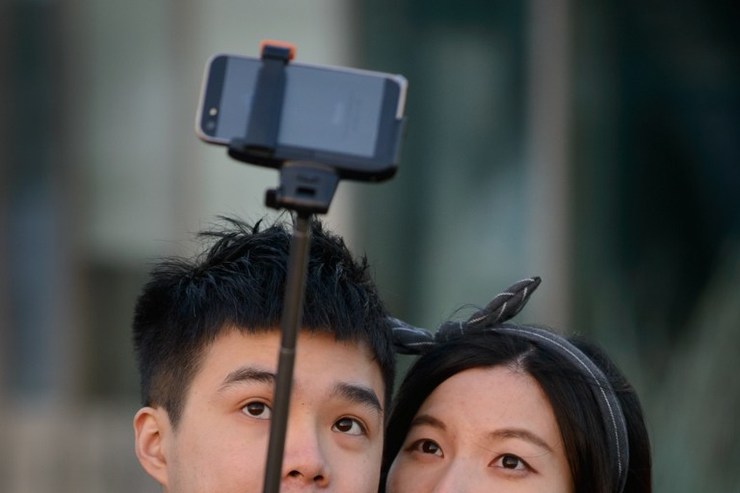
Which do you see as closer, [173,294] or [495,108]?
[173,294]

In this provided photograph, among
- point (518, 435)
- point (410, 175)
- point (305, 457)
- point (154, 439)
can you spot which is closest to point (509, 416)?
point (518, 435)

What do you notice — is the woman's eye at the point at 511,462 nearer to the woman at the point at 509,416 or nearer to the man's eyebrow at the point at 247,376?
the woman at the point at 509,416

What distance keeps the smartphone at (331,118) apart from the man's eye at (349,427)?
880 mm

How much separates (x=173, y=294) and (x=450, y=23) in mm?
3981

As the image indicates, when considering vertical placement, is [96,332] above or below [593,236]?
below

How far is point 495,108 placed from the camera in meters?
7.00

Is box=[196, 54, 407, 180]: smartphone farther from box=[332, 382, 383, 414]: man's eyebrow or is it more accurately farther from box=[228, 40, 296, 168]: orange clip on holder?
box=[332, 382, 383, 414]: man's eyebrow

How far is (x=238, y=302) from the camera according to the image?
3066 millimetres

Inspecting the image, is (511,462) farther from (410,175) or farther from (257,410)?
(410,175)

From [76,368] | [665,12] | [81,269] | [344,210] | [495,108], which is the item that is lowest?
[76,368]

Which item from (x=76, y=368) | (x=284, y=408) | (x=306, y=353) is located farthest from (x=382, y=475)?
(x=76, y=368)

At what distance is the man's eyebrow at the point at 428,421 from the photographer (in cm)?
331

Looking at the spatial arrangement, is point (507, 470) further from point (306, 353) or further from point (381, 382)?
point (306, 353)

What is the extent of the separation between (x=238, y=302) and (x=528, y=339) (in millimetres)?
732
